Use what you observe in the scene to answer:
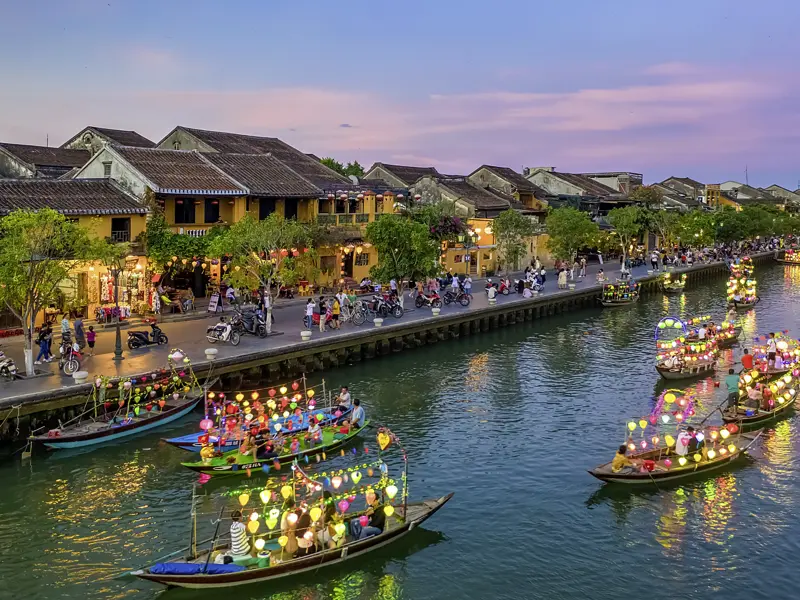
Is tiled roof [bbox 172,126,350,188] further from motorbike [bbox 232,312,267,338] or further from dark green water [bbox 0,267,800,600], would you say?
dark green water [bbox 0,267,800,600]

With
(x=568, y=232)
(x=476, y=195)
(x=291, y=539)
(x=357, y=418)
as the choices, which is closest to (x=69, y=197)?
(x=357, y=418)

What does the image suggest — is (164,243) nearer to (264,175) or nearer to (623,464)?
(264,175)

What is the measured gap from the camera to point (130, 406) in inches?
1308

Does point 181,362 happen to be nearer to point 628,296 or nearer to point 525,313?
point 525,313

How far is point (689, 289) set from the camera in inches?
3583

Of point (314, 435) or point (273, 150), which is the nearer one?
point (314, 435)

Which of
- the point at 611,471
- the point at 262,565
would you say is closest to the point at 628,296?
the point at 611,471

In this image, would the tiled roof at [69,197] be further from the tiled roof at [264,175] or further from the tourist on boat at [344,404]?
the tourist on boat at [344,404]

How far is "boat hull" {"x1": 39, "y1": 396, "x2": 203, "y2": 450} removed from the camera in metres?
30.2

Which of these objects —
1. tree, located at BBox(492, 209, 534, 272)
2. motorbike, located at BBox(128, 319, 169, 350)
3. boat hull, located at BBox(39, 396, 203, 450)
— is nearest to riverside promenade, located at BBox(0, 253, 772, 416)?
motorbike, located at BBox(128, 319, 169, 350)

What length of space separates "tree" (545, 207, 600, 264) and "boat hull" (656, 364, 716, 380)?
37.6 m

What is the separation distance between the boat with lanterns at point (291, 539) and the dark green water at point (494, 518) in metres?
0.59

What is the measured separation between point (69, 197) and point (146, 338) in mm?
10910

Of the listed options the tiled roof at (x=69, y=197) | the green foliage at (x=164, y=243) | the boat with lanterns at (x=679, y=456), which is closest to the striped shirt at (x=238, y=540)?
the boat with lanterns at (x=679, y=456)
